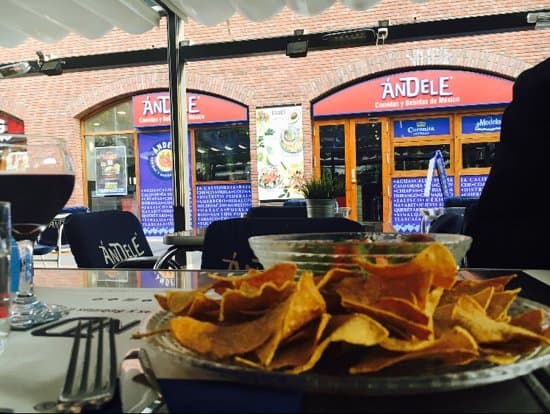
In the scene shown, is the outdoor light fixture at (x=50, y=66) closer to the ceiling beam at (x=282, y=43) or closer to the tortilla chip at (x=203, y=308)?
the ceiling beam at (x=282, y=43)

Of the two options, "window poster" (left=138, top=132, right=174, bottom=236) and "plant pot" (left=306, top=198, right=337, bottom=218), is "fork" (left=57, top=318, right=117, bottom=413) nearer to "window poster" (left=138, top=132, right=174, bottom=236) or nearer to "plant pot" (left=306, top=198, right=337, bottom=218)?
"plant pot" (left=306, top=198, right=337, bottom=218)

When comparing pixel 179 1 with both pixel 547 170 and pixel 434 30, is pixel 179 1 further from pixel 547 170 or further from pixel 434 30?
pixel 547 170

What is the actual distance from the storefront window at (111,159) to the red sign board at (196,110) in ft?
1.25

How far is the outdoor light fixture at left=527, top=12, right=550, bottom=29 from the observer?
3930 millimetres

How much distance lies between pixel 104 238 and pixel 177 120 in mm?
2580

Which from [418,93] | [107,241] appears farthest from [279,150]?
[107,241]

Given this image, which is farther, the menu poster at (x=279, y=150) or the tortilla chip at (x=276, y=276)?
the menu poster at (x=279, y=150)

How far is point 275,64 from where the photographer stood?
28.2ft

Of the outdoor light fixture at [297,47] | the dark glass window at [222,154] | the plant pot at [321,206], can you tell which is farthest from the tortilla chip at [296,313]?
the dark glass window at [222,154]

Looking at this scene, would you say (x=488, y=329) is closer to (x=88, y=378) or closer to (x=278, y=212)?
(x=88, y=378)

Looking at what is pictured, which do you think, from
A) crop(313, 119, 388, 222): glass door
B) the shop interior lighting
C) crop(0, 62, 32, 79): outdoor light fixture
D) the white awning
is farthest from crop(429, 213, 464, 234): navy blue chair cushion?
crop(313, 119, 388, 222): glass door

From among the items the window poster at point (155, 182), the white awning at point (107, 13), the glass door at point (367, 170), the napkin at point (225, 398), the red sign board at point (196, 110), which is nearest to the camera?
the napkin at point (225, 398)

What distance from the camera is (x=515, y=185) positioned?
1475 millimetres

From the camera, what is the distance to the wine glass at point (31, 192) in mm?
663
